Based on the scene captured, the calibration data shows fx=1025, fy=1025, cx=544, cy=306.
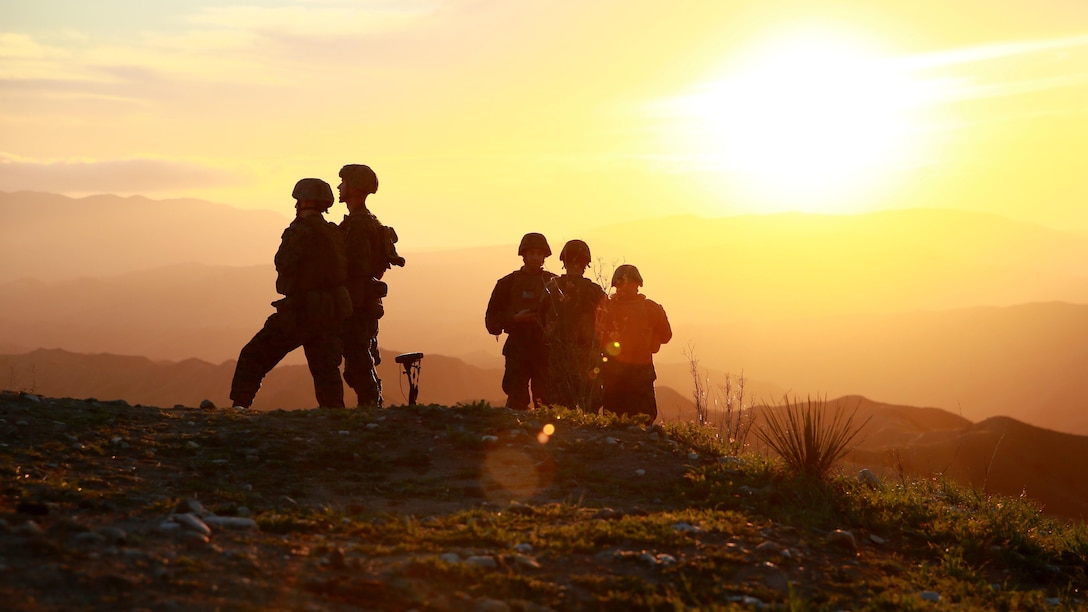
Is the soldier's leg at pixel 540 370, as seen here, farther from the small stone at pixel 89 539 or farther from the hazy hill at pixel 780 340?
the hazy hill at pixel 780 340

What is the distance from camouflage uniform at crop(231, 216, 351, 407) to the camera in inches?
408

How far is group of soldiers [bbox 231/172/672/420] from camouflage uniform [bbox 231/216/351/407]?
1 cm

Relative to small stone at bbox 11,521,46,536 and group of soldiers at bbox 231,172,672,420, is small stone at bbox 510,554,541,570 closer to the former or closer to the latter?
small stone at bbox 11,521,46,536

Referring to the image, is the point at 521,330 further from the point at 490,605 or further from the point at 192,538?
the point at 490,605

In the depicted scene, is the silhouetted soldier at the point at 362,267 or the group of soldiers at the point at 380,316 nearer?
the group of soldiers at the point at 380,316

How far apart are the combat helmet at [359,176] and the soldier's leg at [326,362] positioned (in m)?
1.60

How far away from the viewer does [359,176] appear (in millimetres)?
11023

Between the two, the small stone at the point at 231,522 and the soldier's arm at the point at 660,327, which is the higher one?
the soldier's arm at the point at 660,327

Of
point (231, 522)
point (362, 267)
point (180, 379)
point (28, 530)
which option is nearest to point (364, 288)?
point (362, 267)

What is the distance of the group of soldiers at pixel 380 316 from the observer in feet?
34.2

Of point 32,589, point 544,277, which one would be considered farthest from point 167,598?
point 544,277

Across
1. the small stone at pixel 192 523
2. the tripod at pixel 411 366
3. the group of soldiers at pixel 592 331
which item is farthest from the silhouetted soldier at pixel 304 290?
the small stone at pixel 192 523

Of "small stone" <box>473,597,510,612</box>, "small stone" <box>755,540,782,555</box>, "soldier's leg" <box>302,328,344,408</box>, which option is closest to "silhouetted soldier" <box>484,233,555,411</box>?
"soldier's leg" <box>302,328,344,408</box>

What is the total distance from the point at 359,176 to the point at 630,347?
3.44m
